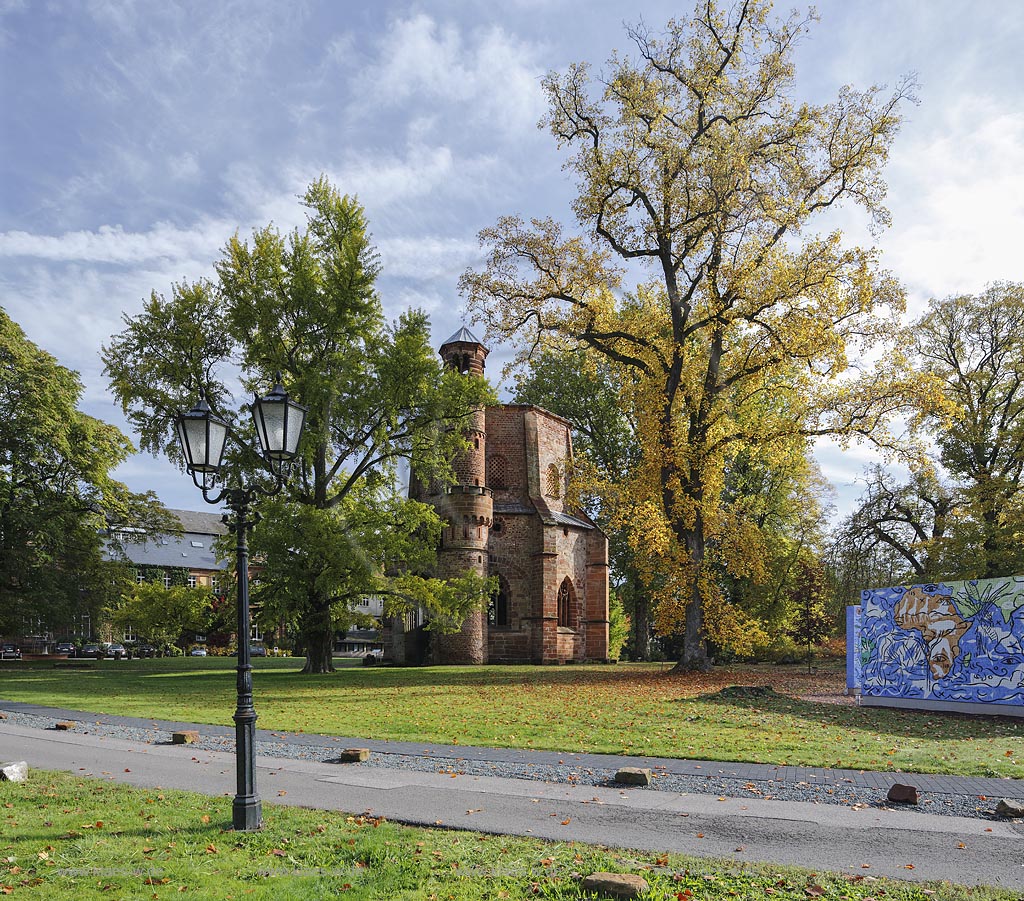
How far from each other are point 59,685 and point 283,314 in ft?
44.6

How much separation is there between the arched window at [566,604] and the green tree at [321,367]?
450 inches

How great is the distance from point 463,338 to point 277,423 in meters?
32.2

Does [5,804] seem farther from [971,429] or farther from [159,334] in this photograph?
[971,429]

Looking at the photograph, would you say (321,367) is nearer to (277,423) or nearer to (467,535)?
(467,535)

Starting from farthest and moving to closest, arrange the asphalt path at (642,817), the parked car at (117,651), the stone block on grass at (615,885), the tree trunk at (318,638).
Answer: the parked car at (117,651) < the tree trunk at (318,638) < the asphalt path at (642,817) < the stone block on grass at (615,885)

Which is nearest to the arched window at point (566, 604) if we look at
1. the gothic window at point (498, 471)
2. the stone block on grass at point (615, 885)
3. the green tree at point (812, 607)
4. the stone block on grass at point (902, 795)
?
the gothic window at point (498, 471)

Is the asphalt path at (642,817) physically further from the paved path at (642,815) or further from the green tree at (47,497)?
the green tree at (47,497)

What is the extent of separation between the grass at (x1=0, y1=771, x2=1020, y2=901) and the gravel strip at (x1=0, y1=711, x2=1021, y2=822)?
2.68 m

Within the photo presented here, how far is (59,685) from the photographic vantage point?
2425cm

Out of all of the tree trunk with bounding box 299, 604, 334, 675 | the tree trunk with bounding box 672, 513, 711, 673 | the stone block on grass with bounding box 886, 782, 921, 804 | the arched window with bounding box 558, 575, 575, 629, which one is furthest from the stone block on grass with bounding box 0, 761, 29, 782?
the arched window with bounding box 558, 575, 575, 629

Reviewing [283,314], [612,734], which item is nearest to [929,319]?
[283,314]

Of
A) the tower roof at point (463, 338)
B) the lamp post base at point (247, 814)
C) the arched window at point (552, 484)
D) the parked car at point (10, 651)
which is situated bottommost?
the parked car at point (10, 651)

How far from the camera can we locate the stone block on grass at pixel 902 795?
7.83 m

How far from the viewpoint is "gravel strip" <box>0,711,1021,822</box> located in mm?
7969
